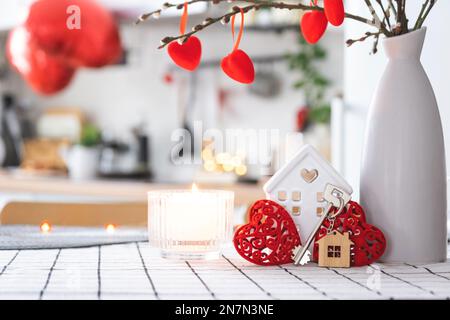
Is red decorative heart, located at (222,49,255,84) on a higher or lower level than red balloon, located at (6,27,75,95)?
lower

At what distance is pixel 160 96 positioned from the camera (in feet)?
14.2

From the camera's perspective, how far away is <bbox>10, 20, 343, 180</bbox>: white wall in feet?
13.2

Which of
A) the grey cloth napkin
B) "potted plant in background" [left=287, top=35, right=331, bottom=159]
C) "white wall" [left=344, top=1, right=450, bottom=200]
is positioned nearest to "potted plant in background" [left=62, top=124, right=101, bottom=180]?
"potted plant in background" [left=287, top=35, right=331, bottom=159]

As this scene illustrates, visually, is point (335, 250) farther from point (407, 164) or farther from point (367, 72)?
point (367, 72)

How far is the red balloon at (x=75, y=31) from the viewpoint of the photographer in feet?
10.6

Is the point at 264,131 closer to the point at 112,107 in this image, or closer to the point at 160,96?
the point at 160,96

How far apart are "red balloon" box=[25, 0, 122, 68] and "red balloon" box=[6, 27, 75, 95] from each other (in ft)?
0.29

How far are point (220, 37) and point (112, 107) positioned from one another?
0.79m

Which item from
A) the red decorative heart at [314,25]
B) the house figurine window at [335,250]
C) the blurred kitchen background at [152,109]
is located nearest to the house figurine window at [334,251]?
the house figurine window at [335,250]

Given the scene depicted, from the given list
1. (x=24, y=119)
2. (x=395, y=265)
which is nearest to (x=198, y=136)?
(x=24, y=119)

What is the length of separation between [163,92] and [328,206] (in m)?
3.47

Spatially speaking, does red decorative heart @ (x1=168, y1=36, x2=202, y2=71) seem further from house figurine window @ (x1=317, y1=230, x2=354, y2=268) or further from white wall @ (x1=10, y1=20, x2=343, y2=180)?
white wall @ (x1=10, y1=20, x2=343, y2=180)
